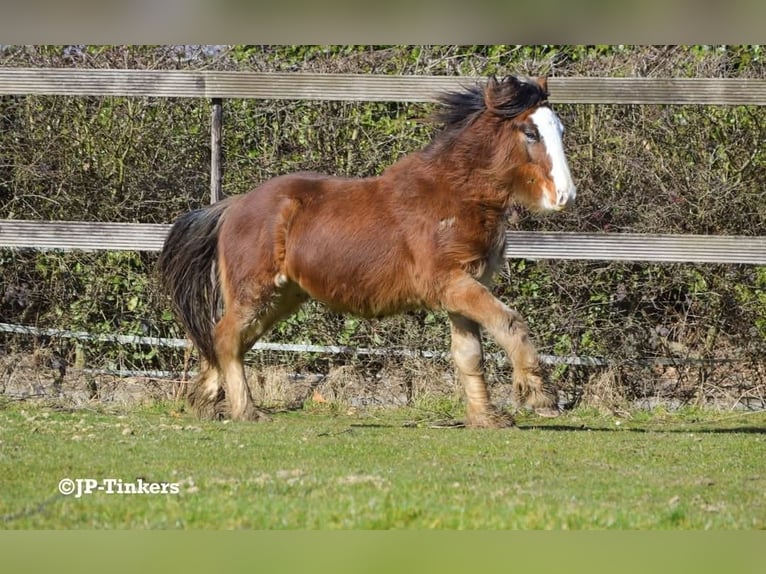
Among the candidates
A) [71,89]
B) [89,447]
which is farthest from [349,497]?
[71,89]

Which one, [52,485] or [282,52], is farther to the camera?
[282,52]

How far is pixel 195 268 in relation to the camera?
9445 millimetres

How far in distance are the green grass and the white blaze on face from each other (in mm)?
1726

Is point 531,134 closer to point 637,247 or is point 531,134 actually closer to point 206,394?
point 637,247

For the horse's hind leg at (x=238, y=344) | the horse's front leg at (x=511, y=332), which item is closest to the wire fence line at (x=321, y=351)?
the horse's hind leg at (x=238, y=344)

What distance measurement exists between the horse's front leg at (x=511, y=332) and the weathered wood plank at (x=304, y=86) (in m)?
2.35

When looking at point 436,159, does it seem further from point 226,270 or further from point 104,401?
point 104,401

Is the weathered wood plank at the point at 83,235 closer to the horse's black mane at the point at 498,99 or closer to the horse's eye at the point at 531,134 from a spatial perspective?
the horse's black mane at the point at 498,99

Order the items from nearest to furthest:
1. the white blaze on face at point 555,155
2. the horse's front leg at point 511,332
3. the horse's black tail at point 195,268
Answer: the horse's front leg at point 511,332
the white blaze on face at point 555,155
the horse's black tail at point 195,268

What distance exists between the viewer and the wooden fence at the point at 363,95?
933 centimetres

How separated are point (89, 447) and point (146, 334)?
4.09 metres

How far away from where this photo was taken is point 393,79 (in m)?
9.98

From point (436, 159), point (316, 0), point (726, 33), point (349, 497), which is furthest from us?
point (436, 159)

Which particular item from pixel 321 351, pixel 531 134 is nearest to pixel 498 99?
pixel 531 134
